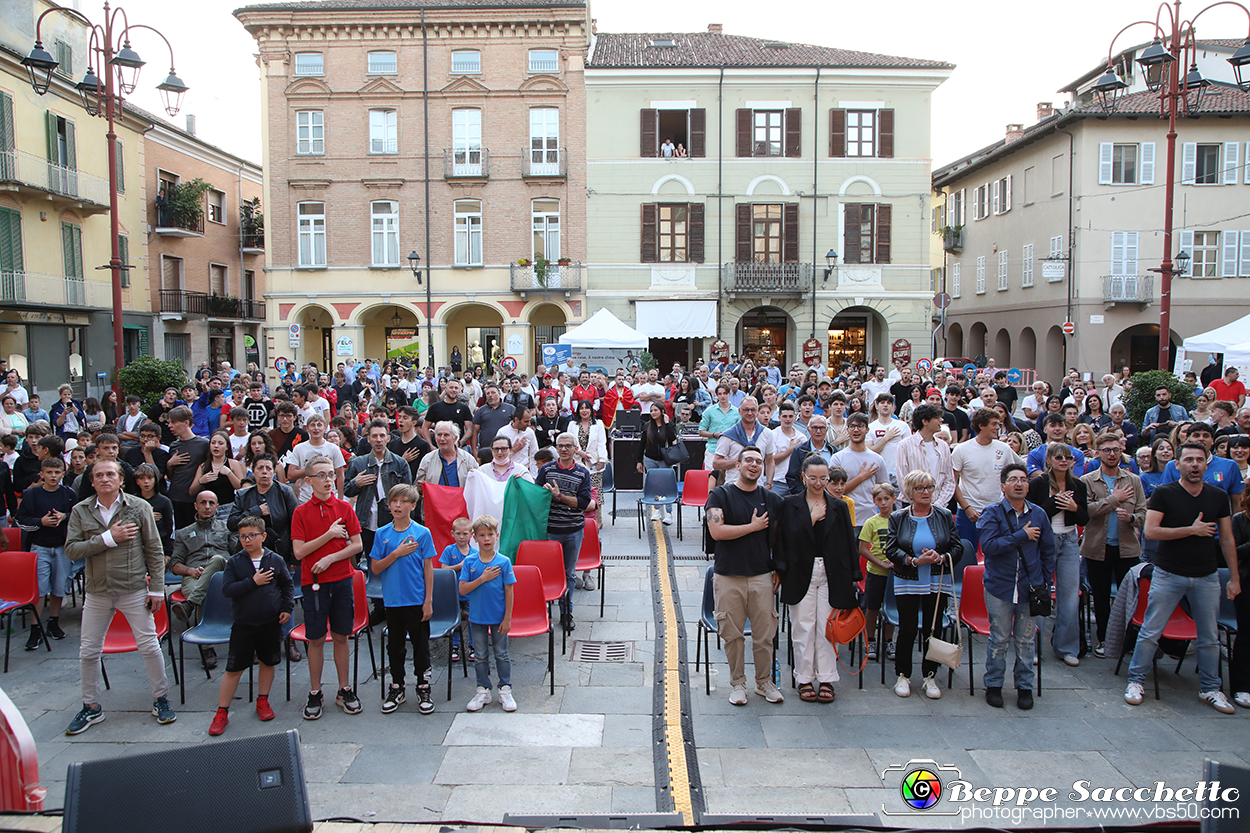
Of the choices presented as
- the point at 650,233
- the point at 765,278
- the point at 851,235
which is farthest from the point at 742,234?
the point at 851,235

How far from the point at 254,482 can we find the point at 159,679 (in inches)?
68.5

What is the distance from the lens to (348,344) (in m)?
27.3

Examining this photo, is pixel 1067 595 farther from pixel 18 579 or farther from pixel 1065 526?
pixel 18 579

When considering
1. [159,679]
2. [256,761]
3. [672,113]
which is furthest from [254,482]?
[672,113]

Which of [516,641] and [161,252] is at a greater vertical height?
[161,252]

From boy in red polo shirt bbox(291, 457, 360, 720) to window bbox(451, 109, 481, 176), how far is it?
23.8 meters

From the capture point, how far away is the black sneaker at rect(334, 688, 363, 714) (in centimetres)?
571

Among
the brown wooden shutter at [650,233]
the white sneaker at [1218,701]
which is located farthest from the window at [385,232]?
the white sneaker at [1218,701]

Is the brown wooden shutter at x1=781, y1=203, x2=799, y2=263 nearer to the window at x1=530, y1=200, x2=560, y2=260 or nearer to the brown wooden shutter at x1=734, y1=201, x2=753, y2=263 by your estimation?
the brown wooden shutter at x1=734, y1=201, x2=753, y2=263

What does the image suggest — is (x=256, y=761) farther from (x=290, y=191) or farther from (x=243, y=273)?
(x=243, y=273)

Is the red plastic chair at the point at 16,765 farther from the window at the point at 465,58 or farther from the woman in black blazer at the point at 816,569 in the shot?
the window at the point at 465,58

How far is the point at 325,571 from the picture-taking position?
5762 mm

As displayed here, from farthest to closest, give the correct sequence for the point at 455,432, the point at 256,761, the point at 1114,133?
the point at 1114,133
the point at 455,432
the point at 256,761

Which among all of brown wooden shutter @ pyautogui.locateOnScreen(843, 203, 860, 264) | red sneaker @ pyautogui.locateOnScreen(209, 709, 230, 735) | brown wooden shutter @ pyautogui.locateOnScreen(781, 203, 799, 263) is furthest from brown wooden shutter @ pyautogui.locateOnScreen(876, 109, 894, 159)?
red sneaker @ pyautogui.locateOnScreen(209, 709, 230, 735)
